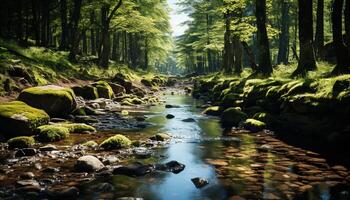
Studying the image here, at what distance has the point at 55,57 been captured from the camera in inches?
1077

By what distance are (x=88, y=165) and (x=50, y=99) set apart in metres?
6.91

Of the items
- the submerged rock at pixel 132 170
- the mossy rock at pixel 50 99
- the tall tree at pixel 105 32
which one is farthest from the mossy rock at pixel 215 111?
the tall tree at pixel 105 32

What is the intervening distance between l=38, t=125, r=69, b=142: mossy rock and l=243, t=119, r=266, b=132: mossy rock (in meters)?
6.33

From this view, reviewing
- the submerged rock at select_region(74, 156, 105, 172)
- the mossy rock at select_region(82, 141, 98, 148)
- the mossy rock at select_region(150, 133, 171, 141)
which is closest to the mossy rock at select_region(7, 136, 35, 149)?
the mossy rock at select_region(82, 141, 98, 148)

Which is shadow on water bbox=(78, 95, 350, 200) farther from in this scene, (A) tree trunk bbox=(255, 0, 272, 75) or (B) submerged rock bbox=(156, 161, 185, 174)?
(A) tree trunk bbox=(255, 0, 272, 75)

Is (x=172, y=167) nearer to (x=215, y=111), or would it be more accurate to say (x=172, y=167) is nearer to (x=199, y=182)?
(x=199, y=182)

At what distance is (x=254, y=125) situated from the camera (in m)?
13.9

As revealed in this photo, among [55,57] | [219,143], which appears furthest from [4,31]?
A: [219,143]

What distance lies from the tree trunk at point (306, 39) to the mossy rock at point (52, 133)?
385 inches

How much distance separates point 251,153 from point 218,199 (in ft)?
12.4

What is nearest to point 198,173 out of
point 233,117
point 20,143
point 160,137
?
point 160,137

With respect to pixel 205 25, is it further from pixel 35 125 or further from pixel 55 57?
pixel 35 125

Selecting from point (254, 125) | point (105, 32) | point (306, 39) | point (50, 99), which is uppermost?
point (105, 32)

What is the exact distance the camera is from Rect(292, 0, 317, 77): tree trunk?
53.1ft
